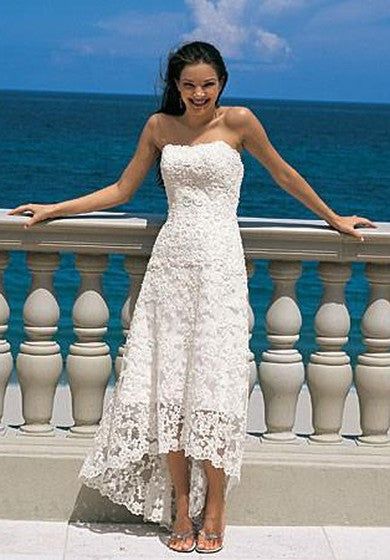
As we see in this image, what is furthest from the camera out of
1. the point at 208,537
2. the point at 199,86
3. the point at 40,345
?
the point at 40,345

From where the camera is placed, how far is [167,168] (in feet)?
17.2

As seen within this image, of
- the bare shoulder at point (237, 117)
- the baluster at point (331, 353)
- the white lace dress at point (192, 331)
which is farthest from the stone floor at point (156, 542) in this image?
the bare shoulder at point (237, 117)

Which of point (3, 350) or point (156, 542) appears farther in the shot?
point (3, 350)

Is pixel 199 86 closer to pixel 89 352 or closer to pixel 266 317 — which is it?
pixel 266 317

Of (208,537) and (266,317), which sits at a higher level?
(266,317)

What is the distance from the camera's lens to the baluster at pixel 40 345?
5.50 meters

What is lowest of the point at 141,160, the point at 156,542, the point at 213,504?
the point at 156,542

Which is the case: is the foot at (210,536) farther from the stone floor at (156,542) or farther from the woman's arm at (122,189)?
the woman's arm at (122,189)

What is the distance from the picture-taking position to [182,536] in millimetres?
5348

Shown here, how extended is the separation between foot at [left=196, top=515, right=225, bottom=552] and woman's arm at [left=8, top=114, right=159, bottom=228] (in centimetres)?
120

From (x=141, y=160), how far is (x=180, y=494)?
1217 mm

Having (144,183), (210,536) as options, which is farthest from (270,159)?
(144,183)

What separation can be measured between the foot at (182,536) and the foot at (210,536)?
0.03 m

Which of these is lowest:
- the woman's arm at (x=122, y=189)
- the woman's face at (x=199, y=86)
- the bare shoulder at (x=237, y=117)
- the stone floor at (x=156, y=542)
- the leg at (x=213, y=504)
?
the stone floor at (x=156, y=542)
